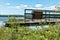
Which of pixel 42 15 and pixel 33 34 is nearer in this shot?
pixel 33 34

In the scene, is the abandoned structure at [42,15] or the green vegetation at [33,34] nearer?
the green vegetation at [33,34]

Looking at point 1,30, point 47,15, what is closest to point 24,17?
point 47,15

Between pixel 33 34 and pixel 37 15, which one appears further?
pixel 37 15

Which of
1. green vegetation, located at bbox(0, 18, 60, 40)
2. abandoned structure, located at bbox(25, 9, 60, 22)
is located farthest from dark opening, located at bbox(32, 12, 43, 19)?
green vegetation, located at bbox(0, 18, 60, 40)

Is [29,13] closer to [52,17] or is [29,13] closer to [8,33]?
[52,17]

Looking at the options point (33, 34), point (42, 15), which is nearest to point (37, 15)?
point (42, 15)

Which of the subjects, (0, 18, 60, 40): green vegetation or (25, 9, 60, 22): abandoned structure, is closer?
(0, 18, 60, 40): green vegetation

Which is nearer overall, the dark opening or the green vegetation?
the green vegetation

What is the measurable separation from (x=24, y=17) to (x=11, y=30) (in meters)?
4.69

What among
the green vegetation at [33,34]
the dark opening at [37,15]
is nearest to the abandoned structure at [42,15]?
the dark opening at [37,15]

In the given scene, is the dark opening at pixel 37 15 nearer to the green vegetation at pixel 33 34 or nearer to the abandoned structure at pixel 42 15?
the abandoned structure at pixel 42 15

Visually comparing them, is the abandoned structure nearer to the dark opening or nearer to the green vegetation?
the dark opening

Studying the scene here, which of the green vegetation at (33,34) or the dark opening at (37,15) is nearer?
the green vegetation at (33,34)

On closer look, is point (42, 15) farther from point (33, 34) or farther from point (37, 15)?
point (33, 34)
